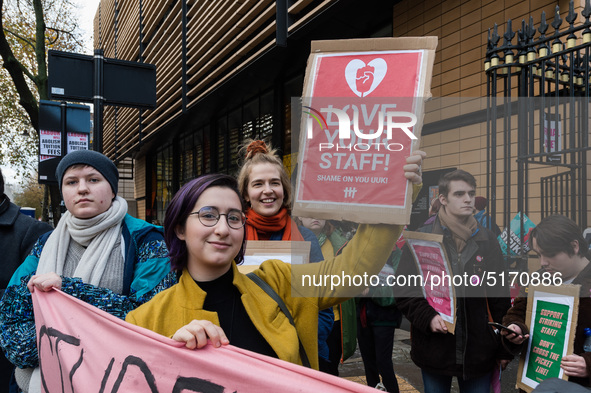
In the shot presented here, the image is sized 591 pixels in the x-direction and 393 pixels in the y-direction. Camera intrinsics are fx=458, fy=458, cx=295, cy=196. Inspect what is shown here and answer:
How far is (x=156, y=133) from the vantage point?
55.6 ft

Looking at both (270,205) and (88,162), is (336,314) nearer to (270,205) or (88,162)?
(270,205)

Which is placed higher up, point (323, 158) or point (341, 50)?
point (341, 50)

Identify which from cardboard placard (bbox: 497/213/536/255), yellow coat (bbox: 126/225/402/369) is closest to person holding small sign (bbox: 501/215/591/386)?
yellow coat (bbox: 126/225/402/369)

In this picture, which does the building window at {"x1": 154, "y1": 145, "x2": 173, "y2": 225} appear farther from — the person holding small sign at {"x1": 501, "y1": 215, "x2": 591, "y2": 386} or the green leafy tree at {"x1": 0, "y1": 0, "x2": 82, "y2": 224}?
the person holding small sign at {"x1": 501, "y1": 215, "x2": 591, "y2": 386}

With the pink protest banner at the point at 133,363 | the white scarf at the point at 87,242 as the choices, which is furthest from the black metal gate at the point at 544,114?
the white scarf at the point at 87,242

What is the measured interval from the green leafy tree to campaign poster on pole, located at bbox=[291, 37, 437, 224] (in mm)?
8874

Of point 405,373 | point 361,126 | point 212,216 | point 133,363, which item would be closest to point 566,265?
point 361,126

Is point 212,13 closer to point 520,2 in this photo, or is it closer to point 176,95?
point 176,95

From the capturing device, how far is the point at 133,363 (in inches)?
66.9

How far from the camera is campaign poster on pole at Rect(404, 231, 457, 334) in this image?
2.50m

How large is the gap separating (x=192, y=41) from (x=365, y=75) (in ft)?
39.6

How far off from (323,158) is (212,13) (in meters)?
10.9

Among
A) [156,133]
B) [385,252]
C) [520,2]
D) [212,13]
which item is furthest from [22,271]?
[156,133]

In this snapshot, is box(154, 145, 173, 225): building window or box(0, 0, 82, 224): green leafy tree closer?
box(0, 0, 82, 224): green leafy tree
